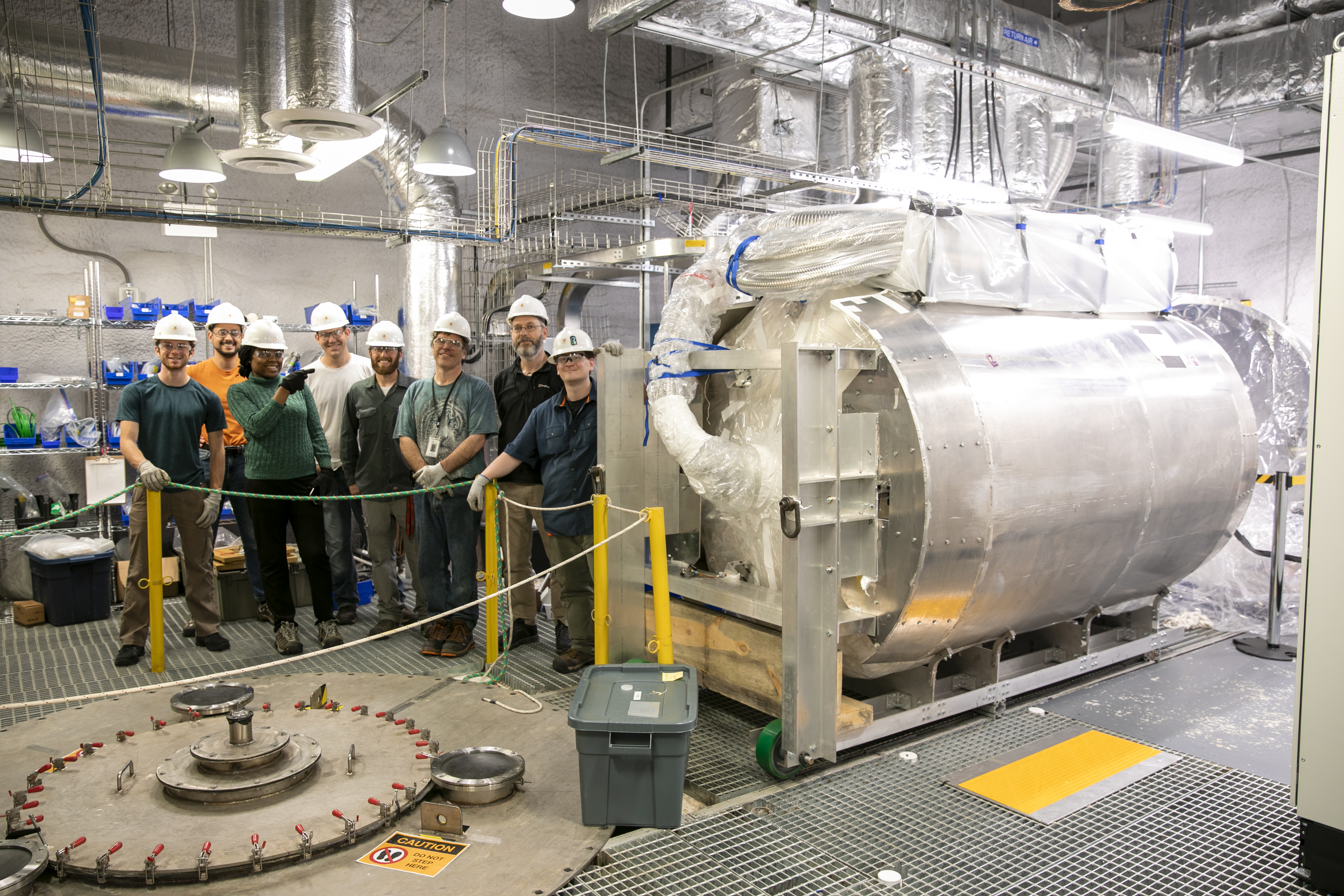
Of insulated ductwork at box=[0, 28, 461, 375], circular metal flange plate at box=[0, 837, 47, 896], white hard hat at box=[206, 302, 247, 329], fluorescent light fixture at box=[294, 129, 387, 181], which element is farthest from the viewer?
insulated ductwork at box=[0, 28, 461, 375]

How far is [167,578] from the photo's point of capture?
6.72 m

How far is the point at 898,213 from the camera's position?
3961 millimetres

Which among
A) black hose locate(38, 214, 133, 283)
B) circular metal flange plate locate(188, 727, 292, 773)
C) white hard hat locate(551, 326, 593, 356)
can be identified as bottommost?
circular metal flange plate locate(188, 727, 292, 773)

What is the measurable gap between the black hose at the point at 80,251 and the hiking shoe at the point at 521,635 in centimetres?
581

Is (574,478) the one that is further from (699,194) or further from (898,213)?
(699,194)

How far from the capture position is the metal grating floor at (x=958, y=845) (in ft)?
9.92

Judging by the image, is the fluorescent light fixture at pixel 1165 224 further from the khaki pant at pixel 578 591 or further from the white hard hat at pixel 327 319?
the white hard hat at pixel 327 319

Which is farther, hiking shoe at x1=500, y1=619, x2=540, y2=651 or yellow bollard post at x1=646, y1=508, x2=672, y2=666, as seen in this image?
hiking shoe at x1=500, y1=619, x2=540, y2=651

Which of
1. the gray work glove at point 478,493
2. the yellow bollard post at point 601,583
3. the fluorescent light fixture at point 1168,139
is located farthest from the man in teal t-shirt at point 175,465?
the fluorescent light fixture at point 1168,139

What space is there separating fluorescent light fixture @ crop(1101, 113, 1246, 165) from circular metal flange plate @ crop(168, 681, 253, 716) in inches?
245

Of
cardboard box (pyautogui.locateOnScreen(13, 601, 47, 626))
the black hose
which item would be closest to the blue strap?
cardboard box (pyautogui.locateOnScreen(13, 601, 47, 626))

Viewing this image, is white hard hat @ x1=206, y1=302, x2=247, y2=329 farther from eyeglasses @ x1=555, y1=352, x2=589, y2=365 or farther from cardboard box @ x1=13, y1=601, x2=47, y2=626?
eyeglasses @ x1=555, y1=352, x2=589, y2=365

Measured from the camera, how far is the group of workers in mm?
5172

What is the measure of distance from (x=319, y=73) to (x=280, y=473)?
7.79 feet
